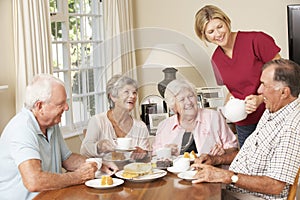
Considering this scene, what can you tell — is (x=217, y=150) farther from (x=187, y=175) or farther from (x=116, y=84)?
(x=116, y=84)

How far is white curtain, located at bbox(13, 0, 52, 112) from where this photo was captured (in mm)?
3408

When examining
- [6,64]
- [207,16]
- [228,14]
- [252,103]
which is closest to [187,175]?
[252,103]

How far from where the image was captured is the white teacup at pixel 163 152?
2.36m

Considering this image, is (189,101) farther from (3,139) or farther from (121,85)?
(3,139)

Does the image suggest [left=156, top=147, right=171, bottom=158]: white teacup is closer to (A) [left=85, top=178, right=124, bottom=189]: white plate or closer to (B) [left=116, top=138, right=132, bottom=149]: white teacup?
(B) [left=116, top=138, right=132, bottom=149]: white teacup

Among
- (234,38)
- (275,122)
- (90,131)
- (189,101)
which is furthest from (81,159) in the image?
(234,38)

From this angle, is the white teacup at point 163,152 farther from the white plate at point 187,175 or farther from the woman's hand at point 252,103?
the woman's hand at point 252,103

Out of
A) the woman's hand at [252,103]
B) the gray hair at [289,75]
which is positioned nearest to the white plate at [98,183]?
the gray hair at [289,75]

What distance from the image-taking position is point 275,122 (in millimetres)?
2109

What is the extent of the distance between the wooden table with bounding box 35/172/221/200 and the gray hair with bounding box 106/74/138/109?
0.51 m

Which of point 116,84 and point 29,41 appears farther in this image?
point 29,41

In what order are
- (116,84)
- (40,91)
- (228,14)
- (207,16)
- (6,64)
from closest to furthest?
(40,91)
(116,84)
(207,16)
(6,64)
(228,14)

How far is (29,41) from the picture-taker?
3480mm

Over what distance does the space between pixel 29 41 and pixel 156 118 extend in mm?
1463
